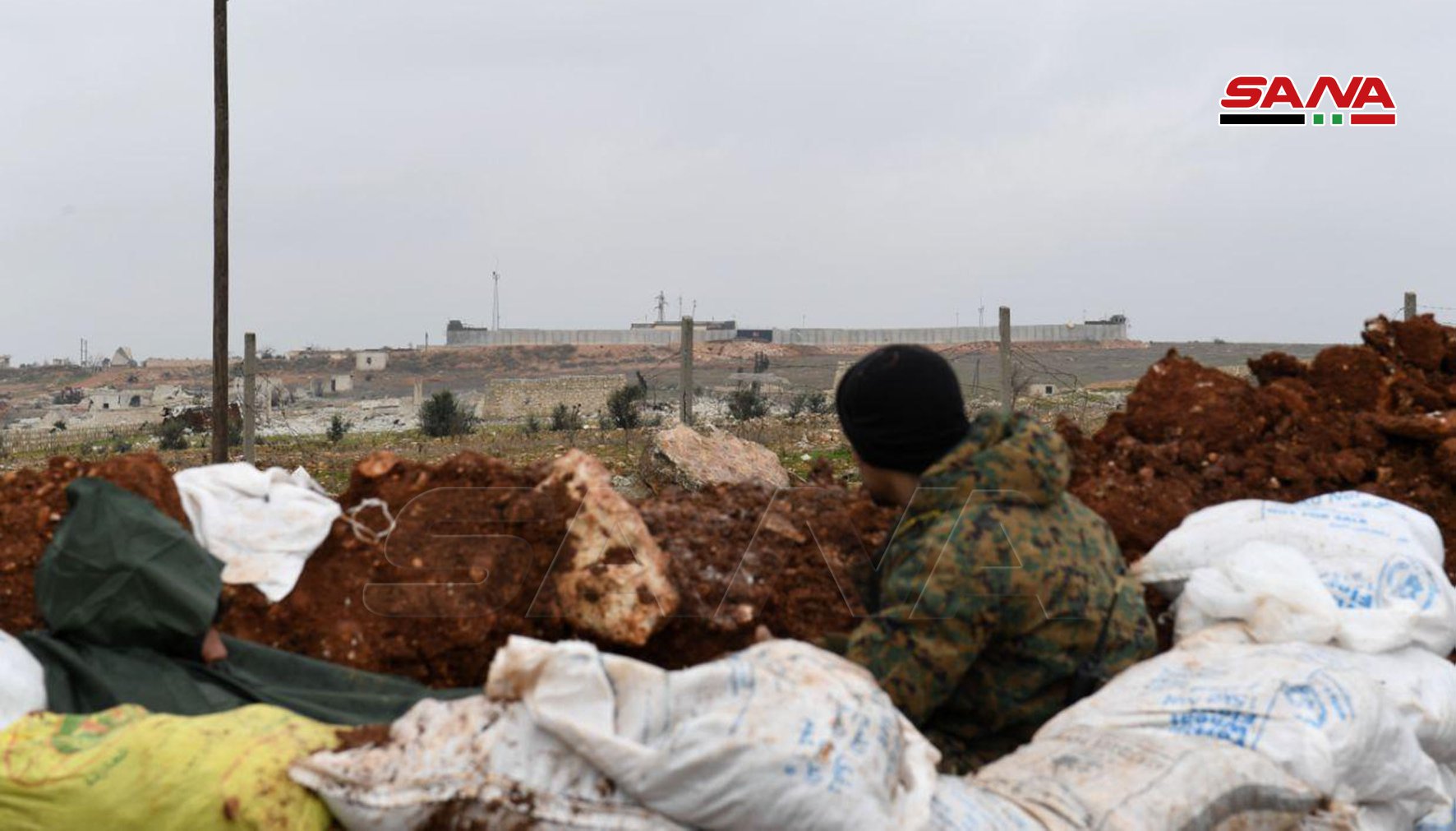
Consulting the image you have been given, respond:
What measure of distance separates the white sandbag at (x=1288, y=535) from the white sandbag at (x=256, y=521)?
7.81ft

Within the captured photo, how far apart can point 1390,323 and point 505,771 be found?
439 centimetres

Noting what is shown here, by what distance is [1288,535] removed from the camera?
3299 mm

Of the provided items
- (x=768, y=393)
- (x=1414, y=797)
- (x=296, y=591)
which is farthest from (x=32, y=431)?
(x=1414, y=797)

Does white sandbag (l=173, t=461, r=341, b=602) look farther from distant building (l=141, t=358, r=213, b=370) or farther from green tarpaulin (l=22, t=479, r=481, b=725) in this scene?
distant building (l=141, t=358, r=213, b=370)

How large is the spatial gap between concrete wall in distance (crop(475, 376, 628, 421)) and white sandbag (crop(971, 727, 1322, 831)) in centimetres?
2562

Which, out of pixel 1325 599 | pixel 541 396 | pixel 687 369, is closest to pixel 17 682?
pixel 1325 599

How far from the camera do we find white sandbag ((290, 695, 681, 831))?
2.08 metres

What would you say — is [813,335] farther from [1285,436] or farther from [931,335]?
[1285,436]

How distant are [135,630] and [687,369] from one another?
23.4 ft

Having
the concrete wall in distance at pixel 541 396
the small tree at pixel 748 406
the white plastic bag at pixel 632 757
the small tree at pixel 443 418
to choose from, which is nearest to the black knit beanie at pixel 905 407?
the white plastic bag at pixel 632 757

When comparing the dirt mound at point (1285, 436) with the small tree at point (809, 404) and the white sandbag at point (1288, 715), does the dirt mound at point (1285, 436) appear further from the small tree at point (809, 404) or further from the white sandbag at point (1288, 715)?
the small tree at point (809, 404)

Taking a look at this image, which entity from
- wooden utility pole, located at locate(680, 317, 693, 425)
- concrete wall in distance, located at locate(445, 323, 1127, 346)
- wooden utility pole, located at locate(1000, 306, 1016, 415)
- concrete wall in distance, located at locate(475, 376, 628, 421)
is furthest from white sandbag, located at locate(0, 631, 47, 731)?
concrete wall in distance, located at locate(445, 323, 1127, 346)

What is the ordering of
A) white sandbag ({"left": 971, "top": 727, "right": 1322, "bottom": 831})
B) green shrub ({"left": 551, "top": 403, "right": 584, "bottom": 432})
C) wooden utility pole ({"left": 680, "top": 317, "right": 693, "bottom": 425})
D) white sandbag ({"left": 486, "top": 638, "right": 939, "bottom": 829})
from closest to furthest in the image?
white sandbag ({"left": 486, "top": 638, "right": 939, "bottom": 829}) → white sandbag ({"left": 971, "top": 727, "right": 1322, "bottom": 831}) → wooden utility pole ({"left": 680, "top": 317, "right": 693, "bottom": 425}) → green shrub ({"left": 551, "top": 403, "right": 584, "bottom": 432})

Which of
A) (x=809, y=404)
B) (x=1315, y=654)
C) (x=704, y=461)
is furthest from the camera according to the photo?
(x=809, y=404)
